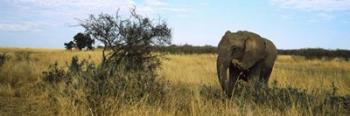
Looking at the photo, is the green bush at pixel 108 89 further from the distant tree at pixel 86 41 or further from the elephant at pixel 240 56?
the distant tree at pixel 86 41

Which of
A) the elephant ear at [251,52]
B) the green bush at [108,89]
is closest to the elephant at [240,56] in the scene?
the elephant ear at [251,52]

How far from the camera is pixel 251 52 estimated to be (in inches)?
488

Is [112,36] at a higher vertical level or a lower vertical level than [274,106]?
higher

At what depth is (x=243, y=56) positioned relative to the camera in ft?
40.3

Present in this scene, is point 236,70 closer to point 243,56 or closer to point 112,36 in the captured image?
point 243,56

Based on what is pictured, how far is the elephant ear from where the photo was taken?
1227 cm

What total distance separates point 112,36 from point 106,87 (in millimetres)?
6371

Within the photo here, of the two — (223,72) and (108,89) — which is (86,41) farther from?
(108,89)

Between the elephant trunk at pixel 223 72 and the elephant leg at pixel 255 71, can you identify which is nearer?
the elephant trunk at pixel 223 72

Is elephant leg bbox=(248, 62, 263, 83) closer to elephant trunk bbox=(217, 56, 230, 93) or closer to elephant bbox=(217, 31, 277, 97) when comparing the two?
elephant bbox=(217, 31, 277, 97)

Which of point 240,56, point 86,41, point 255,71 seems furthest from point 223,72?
point 86,41

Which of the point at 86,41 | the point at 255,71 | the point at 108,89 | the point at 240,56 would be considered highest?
the point at 86,41

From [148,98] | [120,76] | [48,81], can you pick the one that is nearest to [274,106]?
[148,98]

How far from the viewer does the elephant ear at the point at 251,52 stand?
40.2ft
